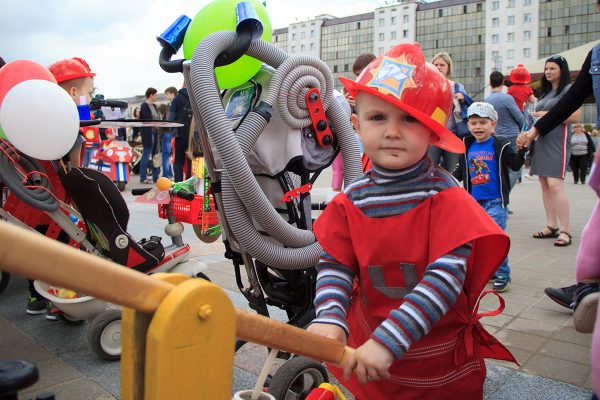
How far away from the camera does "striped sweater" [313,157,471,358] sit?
1.25m

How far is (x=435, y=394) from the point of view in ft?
4.76

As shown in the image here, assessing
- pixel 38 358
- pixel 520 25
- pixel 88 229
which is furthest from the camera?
pixel 520 25

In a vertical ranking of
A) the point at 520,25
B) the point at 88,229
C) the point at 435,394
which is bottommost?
the point at 435,394

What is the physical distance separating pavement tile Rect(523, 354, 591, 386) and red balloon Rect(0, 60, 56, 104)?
267 centimetres

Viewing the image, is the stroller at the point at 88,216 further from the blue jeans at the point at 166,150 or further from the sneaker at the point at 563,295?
the blue jeans at the point at 166,150

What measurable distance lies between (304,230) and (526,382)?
121 cm

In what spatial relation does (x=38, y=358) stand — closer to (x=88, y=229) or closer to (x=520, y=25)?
(x=88, y=229)

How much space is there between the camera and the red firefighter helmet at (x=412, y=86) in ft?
4.39

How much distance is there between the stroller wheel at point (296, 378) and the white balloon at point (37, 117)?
4.74 ft

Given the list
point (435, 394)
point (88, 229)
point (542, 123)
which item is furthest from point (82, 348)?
point (542, 123)

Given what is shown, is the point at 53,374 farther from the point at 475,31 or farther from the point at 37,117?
the point at 475,31

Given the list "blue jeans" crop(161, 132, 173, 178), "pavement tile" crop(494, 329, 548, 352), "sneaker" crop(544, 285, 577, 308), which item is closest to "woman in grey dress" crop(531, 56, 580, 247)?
"sneaker" crop(544, 285, 577, 308)

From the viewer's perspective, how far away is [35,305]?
3348mm

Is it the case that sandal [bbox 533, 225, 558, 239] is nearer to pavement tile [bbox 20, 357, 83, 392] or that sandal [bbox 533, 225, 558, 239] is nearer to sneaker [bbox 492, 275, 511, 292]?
sneaker [bbox 492, 275, 511, 292]
